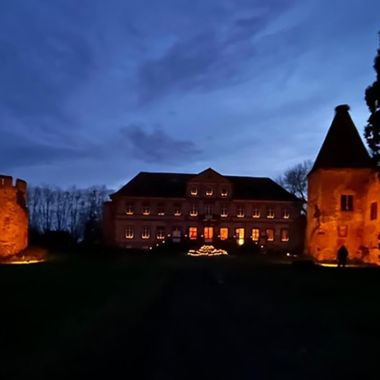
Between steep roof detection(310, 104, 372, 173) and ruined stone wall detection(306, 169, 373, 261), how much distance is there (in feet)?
2.70

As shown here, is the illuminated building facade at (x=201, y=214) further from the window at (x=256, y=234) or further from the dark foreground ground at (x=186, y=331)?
the dark foreground ground at (x=186, y=331)

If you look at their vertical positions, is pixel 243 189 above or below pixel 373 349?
above

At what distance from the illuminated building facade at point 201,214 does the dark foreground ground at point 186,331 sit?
4884 cm

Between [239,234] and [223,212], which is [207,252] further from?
[239,234]

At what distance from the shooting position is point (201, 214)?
70.5 m

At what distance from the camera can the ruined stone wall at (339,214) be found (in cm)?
4684

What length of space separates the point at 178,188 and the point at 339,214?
1139 inches

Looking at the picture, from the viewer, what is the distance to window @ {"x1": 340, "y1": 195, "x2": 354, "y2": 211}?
155ft

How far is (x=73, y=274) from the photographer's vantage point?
24531 millimetres

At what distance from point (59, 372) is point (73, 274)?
1718 cm

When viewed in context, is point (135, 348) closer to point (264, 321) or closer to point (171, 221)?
point (264, 321)

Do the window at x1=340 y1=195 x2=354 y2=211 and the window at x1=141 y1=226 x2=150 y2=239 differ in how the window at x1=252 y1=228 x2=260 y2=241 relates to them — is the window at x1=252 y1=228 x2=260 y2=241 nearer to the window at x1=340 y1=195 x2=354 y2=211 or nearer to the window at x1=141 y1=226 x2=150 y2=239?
the window at x1=141 y1=226 x2=150 y2=239

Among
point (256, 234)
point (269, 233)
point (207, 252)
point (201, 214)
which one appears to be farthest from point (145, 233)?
point (207, 252)

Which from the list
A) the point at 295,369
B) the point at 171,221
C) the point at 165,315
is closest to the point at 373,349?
the point at 295,369
